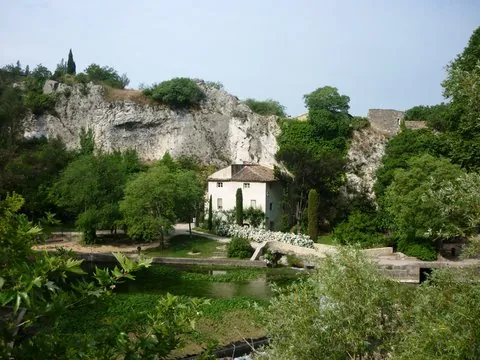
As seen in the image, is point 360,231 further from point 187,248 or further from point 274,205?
point 187,248

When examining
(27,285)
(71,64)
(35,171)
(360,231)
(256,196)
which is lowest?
(360,231)

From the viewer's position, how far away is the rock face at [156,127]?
180 feet

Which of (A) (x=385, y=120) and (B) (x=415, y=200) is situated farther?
(A) (x=385, y=120)

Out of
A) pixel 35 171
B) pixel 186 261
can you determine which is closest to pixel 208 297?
pixel 186 261

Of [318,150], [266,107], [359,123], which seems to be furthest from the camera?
[266,107]

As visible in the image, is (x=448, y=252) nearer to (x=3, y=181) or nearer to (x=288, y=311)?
(x=288, y=311)

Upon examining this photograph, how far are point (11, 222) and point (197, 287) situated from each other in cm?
2277

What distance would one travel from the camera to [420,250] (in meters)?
33.5

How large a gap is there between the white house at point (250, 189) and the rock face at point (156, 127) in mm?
9222

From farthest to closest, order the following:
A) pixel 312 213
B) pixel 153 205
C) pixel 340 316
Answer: pixel 312 213 < pixel 153 205 < pixel 340 316

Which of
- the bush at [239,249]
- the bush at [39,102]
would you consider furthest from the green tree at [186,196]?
the bush at [39,102]

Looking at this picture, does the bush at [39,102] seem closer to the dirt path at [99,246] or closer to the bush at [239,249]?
the dirt path at [99,246]

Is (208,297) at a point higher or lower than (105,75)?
lower

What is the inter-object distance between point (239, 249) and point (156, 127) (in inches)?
1033
